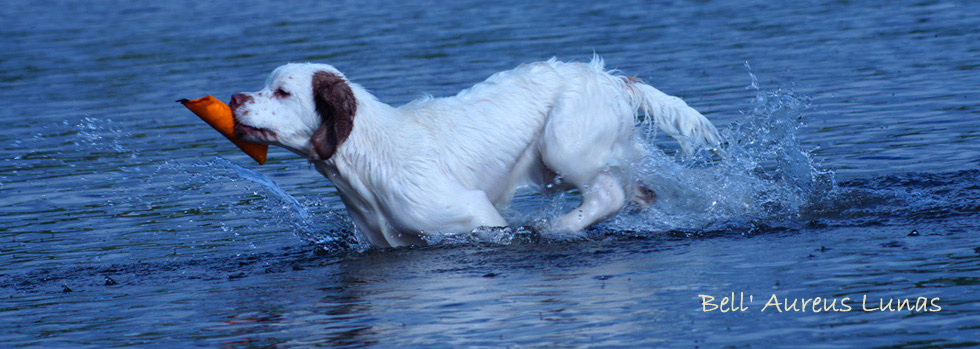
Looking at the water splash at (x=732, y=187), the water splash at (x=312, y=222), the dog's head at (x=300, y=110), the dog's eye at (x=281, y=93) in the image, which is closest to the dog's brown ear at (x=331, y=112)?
the dog's head at (x=300, y=110)

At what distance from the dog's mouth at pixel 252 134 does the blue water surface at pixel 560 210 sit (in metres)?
0.80

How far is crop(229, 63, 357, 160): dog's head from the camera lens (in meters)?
7.13

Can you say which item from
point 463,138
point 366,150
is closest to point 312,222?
point 366,150

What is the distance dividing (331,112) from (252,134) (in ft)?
1.44

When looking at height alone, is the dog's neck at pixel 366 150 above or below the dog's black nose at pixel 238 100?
below

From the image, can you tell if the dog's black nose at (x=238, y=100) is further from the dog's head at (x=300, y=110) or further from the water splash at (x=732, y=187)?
the water splash at (x=732, y=187)

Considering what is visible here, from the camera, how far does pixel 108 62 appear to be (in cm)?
1850

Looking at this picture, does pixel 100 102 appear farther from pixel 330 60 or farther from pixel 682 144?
pixel 682 144

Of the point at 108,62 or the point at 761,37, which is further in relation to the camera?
the point at 108,62

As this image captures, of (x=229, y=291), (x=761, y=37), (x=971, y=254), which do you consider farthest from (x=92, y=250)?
(x=761, y=37)

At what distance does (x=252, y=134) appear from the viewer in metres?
7.16

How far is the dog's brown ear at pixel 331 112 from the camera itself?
7.17 metres

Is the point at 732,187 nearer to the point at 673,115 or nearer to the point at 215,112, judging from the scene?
the point at 673,115

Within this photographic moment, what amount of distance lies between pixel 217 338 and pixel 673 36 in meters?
11.4
